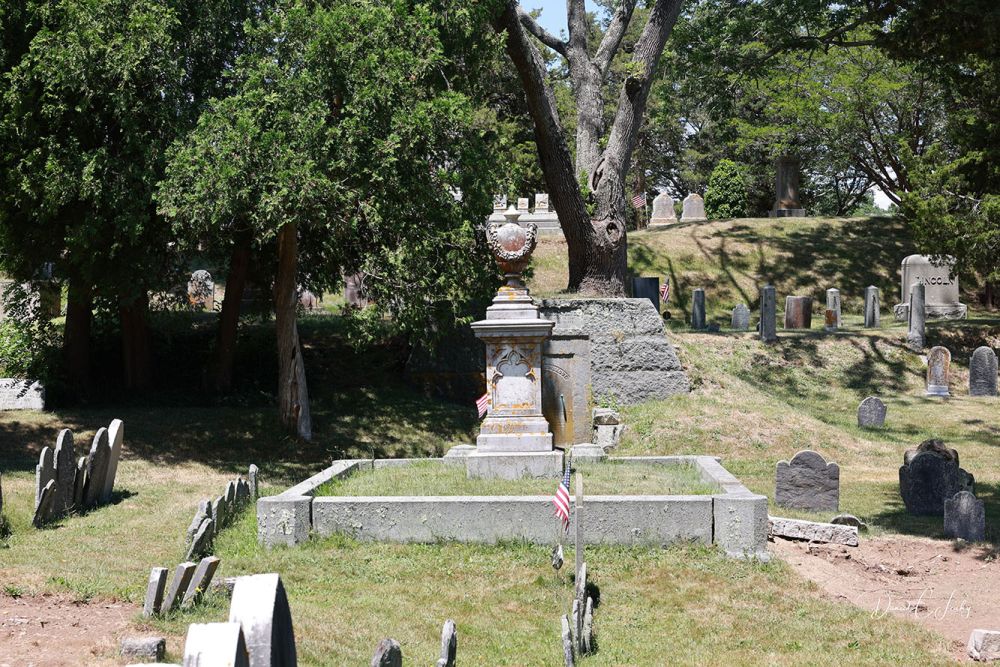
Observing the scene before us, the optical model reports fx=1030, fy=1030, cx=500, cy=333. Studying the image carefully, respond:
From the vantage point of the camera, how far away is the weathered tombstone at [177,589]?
7.80 meters

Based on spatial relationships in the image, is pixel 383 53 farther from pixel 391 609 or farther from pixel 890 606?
pixel 890 606

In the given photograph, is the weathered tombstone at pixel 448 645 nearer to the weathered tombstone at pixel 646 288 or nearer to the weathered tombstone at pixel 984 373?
the weathered tombstone at pixel 984 373

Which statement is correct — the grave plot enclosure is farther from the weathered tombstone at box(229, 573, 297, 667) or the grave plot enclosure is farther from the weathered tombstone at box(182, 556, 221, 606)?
the weathered tombstone at box(229, 573, 297, 667)

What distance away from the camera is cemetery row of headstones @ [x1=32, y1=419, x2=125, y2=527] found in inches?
446

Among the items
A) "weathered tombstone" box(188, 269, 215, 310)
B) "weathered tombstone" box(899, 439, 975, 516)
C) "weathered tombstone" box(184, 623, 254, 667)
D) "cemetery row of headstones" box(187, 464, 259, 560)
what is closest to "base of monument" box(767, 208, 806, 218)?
"weathered tombstone" box(188, 269, 215, 310)

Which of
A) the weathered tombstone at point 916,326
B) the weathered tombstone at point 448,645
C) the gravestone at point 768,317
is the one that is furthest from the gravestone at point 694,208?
the weathered tombstone at point 448,645

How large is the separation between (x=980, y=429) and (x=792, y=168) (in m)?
21.9

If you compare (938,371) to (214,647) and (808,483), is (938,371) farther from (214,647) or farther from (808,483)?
(214,647)

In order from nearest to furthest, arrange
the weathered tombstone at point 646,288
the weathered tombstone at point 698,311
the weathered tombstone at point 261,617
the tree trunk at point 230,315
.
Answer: the weathered tombstone at point 261,617 < the tree trunk at point 230,315 < the weathered tombstone at point 646,288 < the weathered tombstone at point 698,311

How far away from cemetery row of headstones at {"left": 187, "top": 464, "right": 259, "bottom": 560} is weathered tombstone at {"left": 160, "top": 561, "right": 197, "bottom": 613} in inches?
66.1

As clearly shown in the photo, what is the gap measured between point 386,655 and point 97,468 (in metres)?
8.87

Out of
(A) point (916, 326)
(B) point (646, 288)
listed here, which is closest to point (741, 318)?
(B) point (646, 288)

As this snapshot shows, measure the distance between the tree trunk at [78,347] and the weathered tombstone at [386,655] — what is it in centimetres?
1666

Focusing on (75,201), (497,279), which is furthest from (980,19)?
(75,201)
